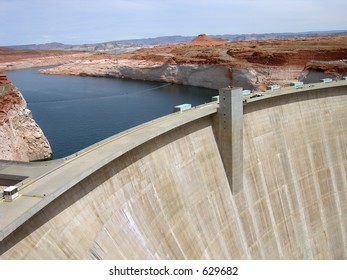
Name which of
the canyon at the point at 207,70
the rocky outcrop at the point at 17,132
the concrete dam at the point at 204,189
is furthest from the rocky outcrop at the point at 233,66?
the rocky outcrop at the point at 17,132

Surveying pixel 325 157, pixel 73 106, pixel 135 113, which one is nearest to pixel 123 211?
pixel 325 157

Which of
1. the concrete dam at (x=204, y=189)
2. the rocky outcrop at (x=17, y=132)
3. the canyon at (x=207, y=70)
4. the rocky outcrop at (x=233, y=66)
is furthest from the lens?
the rocky outcrop at (x=233, y=66)

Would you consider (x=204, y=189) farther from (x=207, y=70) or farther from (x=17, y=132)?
(x=207, y=70)

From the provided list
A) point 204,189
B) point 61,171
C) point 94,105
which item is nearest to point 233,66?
point 94,105

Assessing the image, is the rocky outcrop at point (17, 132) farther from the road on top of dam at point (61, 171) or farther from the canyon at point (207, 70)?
the road on top of dam at point (61, 171)

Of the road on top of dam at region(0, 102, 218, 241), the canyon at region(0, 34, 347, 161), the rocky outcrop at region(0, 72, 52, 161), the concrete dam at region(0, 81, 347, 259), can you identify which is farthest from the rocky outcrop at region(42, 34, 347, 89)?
the road on top of dam at region(0, 102, 218, 241)
